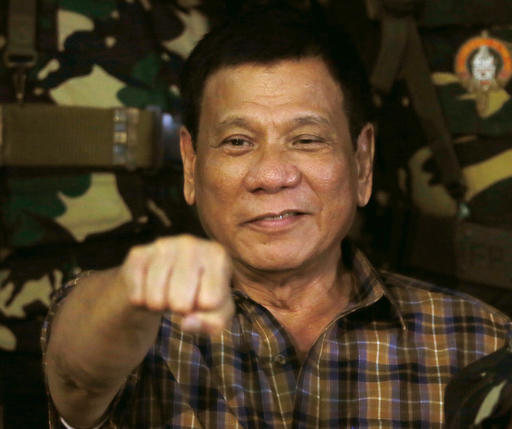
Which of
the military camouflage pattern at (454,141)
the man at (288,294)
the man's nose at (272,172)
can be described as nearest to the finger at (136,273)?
the man at (288,294)

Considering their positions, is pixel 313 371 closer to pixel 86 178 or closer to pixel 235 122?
pixel 235 122

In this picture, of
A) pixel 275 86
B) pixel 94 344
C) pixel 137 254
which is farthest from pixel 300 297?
pixel 137 254

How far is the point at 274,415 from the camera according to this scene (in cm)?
141

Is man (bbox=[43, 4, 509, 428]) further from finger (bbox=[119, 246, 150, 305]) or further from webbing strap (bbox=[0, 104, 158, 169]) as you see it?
webbing strap (bbox=[0, 104, 158, 169])

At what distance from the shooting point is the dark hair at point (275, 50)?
154 centimetres

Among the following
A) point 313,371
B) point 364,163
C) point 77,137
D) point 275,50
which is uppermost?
point 275,50

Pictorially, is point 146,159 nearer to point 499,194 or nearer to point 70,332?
point 499,194

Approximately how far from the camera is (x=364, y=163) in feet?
5.44

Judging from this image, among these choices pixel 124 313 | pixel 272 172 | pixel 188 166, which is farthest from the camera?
pixel 188 166

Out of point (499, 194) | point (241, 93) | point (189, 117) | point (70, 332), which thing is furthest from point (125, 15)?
point (70, 332)

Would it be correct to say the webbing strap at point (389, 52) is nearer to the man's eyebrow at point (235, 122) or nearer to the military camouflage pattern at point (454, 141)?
the military camouflage pattern at point (454, 141)

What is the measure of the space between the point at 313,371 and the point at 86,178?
3.10 ft

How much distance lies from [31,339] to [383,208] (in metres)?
1.01

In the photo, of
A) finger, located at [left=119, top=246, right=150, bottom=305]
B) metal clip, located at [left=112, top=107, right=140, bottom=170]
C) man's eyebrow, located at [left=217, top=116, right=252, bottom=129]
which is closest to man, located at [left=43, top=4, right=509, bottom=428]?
man's eyebrow, located at [left=217, top=116, right=252, bottom=129]
